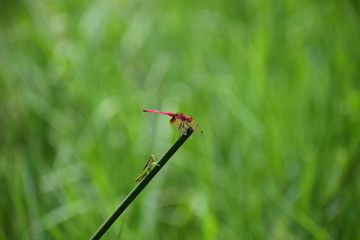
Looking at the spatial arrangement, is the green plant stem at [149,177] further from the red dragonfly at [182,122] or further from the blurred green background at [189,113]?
the blurred green background at [189,113]

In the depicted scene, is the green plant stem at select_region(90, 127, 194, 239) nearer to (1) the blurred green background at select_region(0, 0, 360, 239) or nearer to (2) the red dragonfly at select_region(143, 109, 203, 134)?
(2) the red dragonfly at select_region(143, 109, 203, 134)

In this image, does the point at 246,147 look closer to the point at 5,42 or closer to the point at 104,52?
the point at 104,52

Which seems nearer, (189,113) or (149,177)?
(149,177)

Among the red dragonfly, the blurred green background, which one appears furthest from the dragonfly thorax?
the blurred green background

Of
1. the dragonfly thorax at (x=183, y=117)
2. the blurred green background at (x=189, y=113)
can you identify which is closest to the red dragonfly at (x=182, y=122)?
the dragonfly thorax at (x=183, y=117)

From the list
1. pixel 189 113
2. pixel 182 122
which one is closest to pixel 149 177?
pixel 182 122

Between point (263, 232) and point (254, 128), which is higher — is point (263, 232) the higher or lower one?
the lower one

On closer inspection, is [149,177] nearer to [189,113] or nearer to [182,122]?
[182,122]

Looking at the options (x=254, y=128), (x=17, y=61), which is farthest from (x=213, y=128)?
(x=17, y=61)
